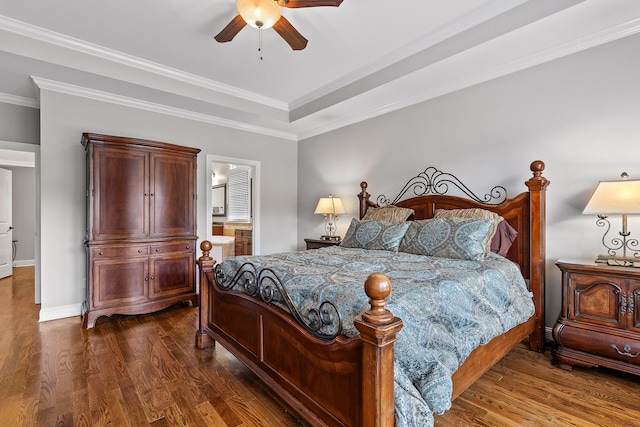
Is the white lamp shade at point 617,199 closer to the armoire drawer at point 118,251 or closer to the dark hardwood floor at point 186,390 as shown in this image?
the dark hardwood floor at point 186,390

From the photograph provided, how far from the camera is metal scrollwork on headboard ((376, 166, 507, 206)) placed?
3.13 metres

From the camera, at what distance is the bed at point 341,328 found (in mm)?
1207

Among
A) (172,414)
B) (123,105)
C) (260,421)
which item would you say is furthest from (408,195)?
(123,105)

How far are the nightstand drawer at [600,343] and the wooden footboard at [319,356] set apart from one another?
1892mm

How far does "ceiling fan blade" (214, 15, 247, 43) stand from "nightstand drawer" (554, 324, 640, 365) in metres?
3.32

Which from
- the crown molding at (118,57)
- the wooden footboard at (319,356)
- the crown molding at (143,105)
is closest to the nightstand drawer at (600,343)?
the wooden footboard at (319,356)

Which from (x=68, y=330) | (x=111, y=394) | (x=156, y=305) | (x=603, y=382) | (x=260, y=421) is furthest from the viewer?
(x=156, y=305)

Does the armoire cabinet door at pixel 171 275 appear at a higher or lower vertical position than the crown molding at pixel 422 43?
lower

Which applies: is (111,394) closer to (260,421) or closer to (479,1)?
(260,421)

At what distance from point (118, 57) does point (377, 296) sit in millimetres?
3609

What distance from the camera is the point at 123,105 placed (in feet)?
12.7

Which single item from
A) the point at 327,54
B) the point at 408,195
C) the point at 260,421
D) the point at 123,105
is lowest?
the point at 260,421

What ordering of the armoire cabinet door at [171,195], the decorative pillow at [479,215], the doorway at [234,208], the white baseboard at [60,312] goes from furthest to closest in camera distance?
the doorway at [234,208], the armoire cabinet door at [171,195], the white baseboard at [60,312], the decorative pillow at [479,215]

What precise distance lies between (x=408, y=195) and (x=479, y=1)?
6.65ft
